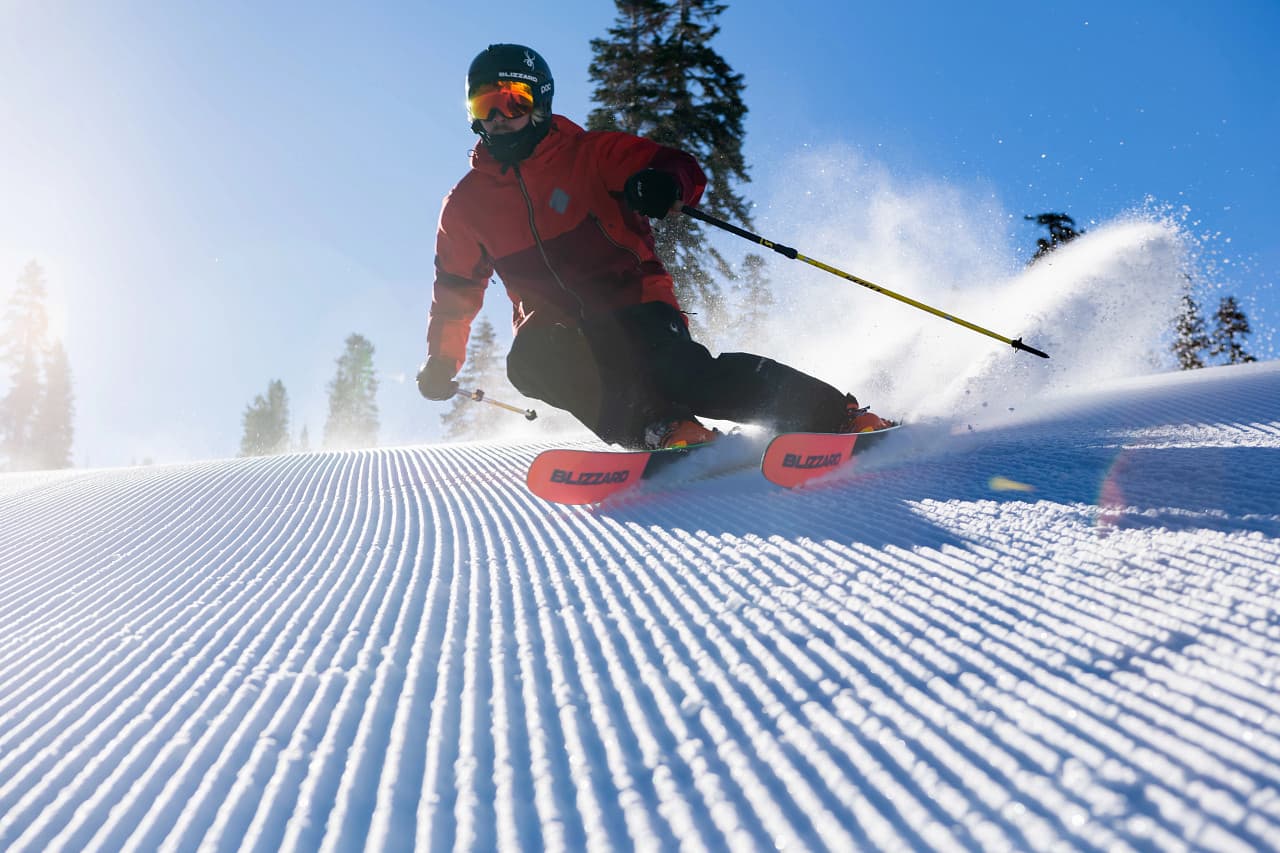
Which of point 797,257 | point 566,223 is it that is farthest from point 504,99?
point 797,257

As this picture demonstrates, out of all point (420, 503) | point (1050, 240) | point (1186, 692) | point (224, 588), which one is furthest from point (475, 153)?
point (1050, 240)

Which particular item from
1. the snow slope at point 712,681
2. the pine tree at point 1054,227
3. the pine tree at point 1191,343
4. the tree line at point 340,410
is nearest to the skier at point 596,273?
the snow slope at point 712,681

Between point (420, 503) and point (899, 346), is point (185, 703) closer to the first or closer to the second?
point (420, 503)

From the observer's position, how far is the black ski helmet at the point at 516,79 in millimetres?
3398

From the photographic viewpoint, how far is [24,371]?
35.0 m

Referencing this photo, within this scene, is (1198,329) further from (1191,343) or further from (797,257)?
(797,257)

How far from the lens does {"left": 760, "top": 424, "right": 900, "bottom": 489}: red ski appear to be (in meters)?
A: 2.93

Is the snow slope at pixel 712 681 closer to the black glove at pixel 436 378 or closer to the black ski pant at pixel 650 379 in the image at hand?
the black ski pant at pixel 650 379

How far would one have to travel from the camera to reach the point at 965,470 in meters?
2.83

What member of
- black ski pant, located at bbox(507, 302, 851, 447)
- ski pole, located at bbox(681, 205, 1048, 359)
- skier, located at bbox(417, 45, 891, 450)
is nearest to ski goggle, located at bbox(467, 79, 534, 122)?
skier, located at bbox(417, 45, 891, 450)

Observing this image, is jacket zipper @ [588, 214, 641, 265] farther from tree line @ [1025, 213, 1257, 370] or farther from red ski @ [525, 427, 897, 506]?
tree line @ [1025, 213, 1257, 370]

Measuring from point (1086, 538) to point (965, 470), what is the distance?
1159 millimetres

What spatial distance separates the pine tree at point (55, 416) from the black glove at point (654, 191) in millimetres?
39742

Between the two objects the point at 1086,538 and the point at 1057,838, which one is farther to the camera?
the point at 1086,538
